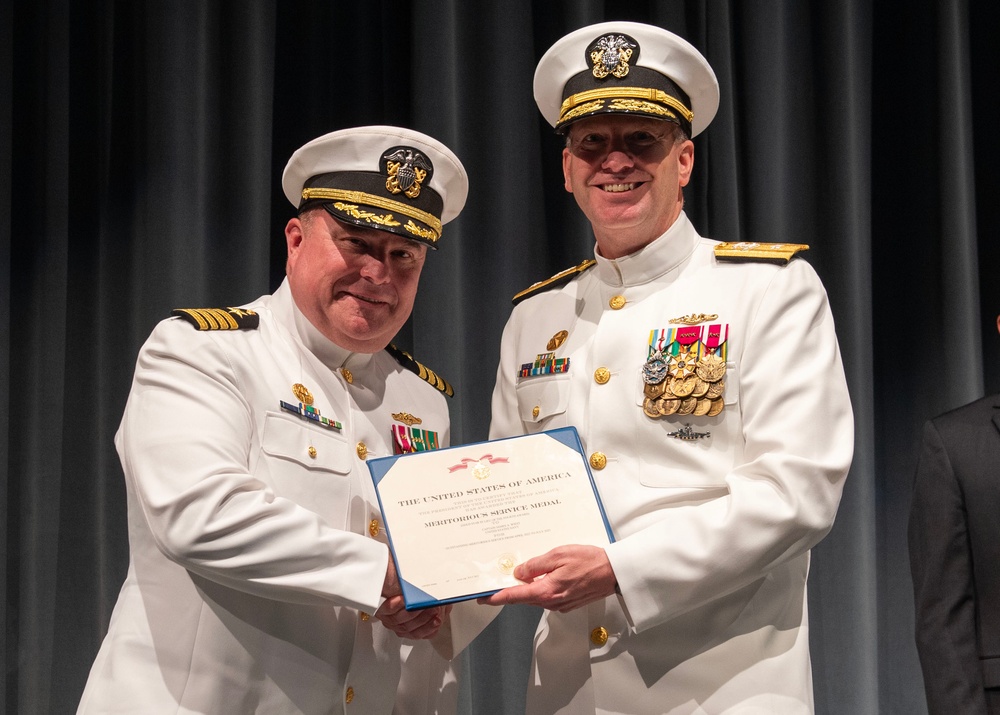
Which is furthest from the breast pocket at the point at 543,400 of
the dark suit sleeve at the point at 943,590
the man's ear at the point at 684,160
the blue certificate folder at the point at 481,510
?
the dark suit sleeve at the point at 943,590

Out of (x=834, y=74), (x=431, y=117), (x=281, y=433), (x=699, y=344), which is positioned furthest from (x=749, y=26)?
(x=281, y=433)

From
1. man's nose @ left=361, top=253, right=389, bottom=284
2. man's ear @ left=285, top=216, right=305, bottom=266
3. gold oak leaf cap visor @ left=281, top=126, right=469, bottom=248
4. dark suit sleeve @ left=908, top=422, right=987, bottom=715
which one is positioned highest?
gold oak leaf cap visor @ left=281, top=126, right=469, bottom=248

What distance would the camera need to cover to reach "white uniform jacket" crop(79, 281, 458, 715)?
5.97 feet

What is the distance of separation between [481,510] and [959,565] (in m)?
1.10

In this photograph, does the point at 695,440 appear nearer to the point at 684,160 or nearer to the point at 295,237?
the point at 684,160

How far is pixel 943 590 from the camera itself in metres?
2.35

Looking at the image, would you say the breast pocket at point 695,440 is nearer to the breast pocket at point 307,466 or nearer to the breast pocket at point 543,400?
the breast pocket at point 543,400

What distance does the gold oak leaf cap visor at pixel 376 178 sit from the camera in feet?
6.98

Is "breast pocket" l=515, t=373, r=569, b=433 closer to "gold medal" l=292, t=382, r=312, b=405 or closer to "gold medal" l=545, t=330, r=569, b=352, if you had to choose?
"gold medal" l=545, t=330, r=569, b=352

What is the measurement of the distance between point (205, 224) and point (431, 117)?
738mm

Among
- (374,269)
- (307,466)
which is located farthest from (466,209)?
(307,466)

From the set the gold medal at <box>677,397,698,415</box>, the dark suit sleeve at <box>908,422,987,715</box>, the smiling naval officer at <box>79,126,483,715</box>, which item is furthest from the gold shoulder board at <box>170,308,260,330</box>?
the dark suit sleeve at <box>908,422,987,715</box>

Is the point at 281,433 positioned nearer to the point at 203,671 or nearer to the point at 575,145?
the point at 203,671

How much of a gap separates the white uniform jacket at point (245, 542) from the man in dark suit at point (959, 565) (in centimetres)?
107
